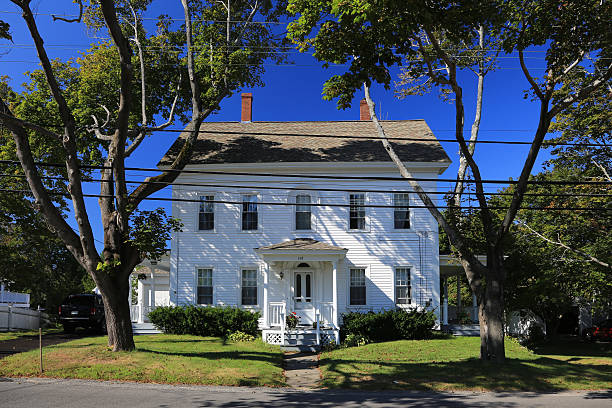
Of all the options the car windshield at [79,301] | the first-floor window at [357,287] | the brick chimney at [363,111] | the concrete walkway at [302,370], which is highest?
the brick chimney at [363,111]

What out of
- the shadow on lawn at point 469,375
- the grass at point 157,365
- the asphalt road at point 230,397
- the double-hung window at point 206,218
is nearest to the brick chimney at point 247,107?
the double-hung window at point 206,218

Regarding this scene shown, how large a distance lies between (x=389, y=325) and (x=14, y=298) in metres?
35.1

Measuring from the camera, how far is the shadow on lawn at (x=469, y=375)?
11438mm

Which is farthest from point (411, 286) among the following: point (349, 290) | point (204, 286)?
point (204, 286)

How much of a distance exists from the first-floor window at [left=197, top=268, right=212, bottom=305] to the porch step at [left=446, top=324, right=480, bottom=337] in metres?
10.6

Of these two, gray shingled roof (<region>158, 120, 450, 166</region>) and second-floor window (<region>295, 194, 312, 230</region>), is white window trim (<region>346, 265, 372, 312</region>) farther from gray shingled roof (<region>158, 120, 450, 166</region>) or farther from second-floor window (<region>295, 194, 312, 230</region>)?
gray shingled roof (<region>158, 120, 450, 166</region>)

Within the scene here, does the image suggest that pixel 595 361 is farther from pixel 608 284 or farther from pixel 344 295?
pixel 344 295

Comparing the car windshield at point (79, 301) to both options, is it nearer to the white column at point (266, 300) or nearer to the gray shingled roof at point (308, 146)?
the gray shingled roof at point (308, 146)

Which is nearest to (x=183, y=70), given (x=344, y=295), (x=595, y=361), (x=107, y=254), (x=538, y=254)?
(x=107, y=254)

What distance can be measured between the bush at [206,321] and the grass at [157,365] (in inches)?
177

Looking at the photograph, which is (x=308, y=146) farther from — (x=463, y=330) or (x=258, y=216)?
(x=463, y=330)

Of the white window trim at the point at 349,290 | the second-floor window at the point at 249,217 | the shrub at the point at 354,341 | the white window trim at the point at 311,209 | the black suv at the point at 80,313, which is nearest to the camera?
the shrub at the point at 354,341

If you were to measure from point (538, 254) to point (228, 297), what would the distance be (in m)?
13.0

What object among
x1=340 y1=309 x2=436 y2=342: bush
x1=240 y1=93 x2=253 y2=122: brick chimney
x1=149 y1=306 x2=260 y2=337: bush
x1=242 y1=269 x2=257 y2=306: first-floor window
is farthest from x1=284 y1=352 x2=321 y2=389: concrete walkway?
x1=240 y1=93 x2=253 y2=122: brick chimney
